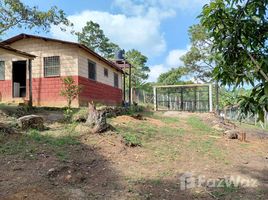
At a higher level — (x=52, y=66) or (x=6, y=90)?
(x=52, y=66)

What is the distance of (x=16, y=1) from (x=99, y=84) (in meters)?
6.10

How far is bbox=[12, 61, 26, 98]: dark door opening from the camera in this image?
15.8 metres

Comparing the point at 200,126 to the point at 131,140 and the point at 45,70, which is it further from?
the point at 45,70

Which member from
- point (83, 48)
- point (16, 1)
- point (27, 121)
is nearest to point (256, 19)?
point (27, 121)

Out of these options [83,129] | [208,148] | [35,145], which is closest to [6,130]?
[35,145]

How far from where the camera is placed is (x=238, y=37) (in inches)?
106

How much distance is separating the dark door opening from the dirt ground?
7841mm

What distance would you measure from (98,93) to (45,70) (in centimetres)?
343

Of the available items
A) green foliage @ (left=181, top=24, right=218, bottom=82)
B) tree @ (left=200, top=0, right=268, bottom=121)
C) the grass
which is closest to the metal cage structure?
green foliage @ (left=181, top=24, right=218, bottom=82)

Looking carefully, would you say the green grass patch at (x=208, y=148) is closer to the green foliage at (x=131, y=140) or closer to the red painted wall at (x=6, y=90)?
the green foliage at (x=131, y=140)

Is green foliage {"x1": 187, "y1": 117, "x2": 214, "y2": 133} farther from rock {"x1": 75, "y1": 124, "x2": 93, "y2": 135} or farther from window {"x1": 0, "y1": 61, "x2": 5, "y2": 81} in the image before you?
window {"x1": 0, "y1": 61, "x2": 5, "y2": 81}

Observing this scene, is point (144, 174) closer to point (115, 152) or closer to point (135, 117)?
point (115, 152)

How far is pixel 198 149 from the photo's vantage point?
8203 millimetres

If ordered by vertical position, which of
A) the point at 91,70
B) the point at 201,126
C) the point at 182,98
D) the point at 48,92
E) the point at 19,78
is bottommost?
the point at 201,126
